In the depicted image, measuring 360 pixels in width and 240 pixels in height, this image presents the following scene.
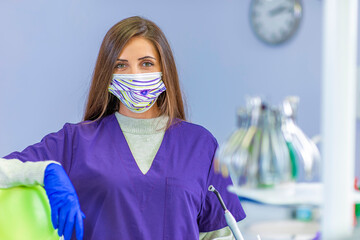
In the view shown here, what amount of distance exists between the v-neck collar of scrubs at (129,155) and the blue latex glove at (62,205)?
1.05ft

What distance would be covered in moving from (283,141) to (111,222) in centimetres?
88

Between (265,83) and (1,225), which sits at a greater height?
(265,83)

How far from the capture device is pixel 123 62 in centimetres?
167

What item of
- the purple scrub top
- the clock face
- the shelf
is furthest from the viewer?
the clock face

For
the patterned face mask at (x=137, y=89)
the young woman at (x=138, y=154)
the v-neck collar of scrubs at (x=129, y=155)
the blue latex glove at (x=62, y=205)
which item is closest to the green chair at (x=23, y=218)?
the blue latex glove at (x=62, y=205)

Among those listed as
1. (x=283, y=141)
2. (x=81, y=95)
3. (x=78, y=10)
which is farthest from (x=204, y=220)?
(x=78, y=10)

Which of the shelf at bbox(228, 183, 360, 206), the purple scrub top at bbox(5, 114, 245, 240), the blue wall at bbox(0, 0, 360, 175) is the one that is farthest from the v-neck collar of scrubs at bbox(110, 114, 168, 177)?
the blue wall at bbox(0, 0, 360, 175)

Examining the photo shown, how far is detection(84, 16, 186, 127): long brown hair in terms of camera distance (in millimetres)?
1660

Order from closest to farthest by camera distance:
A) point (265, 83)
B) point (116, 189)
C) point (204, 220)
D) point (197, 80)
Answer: point (116, 189), point (204, 220), point (265, 83), point (197, 80)

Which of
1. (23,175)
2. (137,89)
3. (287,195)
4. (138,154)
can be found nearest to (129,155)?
(138,154)

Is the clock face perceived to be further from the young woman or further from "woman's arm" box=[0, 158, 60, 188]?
"woman's arm" box=[0, 158, 60, 188]

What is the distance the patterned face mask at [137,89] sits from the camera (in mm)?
1646

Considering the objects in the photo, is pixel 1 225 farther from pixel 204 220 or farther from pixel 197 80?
pixel 197 80

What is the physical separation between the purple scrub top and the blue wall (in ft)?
4.56
